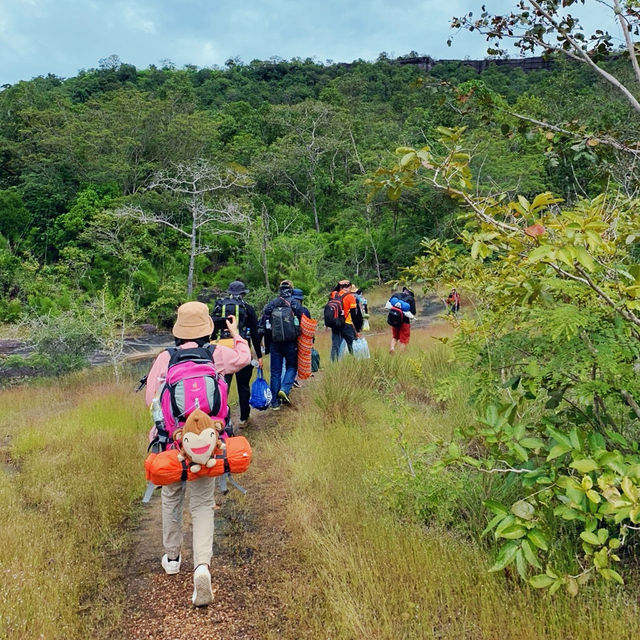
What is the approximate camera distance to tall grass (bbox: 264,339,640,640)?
2.05 m

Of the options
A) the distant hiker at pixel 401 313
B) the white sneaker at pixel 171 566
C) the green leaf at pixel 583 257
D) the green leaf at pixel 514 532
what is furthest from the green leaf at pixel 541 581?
the distant hiker at pixel 401 313

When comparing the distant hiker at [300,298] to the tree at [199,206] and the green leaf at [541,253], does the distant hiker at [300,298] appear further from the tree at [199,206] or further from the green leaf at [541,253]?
the tree at [199,206]

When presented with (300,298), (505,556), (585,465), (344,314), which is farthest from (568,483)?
(344,314)

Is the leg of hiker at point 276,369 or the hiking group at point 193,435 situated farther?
the leg of hiker at point 276,369

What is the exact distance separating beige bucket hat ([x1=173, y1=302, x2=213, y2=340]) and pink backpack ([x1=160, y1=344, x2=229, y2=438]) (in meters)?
0.19

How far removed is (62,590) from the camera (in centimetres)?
265

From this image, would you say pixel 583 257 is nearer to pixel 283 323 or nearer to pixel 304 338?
pixel 283 323

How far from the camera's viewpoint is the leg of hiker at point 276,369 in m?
6.32

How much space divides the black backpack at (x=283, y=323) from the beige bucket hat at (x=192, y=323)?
286 cm

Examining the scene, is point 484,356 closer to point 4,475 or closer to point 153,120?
point 4,475

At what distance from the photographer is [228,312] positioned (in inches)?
221

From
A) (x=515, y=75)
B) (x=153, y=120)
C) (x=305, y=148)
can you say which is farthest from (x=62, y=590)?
(x=515, y=75)

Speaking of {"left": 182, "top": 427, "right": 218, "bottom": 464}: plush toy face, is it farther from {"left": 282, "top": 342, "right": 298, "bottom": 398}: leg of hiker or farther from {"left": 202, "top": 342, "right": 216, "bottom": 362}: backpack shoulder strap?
{"left": 282, "top": 342, "right": 298, "bottom": 398}: leg of hiker

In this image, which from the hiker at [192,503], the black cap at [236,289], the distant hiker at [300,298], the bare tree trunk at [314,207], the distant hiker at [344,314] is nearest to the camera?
the hiker at [192,503]
